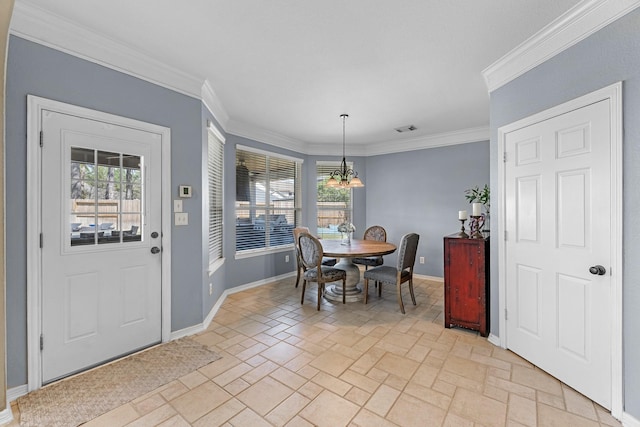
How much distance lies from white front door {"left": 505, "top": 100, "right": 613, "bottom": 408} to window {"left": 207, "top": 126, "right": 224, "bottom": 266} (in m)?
3.20

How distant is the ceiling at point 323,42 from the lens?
181cm

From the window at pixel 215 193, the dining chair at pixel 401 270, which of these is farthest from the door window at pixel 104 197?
the dining chair at pixel 401 270

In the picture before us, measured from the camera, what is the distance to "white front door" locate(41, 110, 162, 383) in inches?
79.1

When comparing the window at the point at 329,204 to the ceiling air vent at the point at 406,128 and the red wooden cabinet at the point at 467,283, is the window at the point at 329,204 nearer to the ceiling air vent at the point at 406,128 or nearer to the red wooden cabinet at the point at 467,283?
the ceiling air vent at the point at 406,128

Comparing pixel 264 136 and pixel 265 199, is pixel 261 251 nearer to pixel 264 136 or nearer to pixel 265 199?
pixel 265 199

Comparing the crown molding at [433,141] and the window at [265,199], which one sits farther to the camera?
the crown molding at [433,141]

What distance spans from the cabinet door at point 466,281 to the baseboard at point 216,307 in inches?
103

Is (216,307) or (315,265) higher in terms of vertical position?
(315,265)

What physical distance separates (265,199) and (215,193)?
1125 millimetres

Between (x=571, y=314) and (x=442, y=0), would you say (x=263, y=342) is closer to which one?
(x=571, y=314)

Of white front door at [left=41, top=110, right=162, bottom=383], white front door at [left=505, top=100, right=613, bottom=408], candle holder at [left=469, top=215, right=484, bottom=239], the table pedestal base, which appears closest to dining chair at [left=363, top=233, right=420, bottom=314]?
the table pedestal base

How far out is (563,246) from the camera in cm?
203

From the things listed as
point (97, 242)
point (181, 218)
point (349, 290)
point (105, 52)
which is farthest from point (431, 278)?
point (105, 52)

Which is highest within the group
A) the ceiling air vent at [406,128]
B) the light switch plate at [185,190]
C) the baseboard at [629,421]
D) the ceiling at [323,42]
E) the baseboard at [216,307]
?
the ceiling air vent at [406,128]
